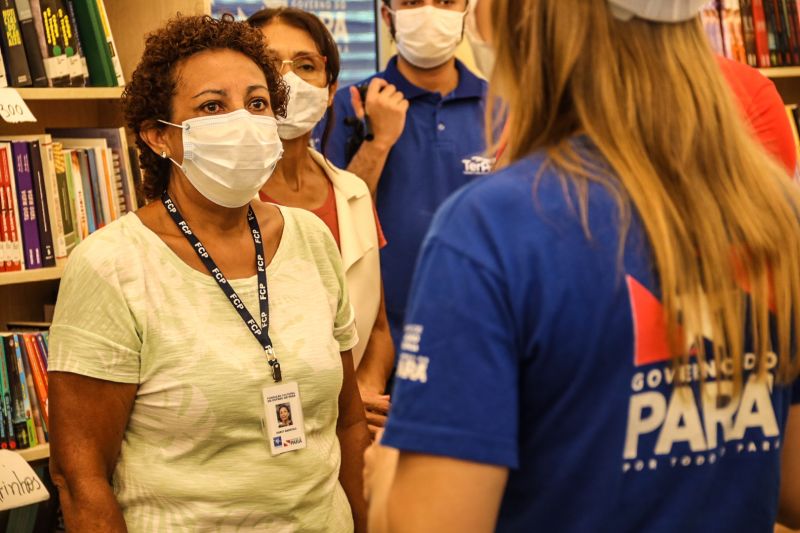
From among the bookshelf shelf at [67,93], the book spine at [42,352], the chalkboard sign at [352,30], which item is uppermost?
the chalkboard sign at [352,30]

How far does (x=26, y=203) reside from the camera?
2.47 m

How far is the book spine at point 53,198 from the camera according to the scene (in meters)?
2.51

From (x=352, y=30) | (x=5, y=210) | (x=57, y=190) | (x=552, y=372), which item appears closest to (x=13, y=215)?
(x=5, y=210)

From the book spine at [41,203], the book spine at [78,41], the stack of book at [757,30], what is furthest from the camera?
the stack of book at [757,30]

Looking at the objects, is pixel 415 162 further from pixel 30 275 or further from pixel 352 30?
pixel 352 30

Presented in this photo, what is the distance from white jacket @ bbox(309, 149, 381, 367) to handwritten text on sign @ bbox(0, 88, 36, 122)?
728mm

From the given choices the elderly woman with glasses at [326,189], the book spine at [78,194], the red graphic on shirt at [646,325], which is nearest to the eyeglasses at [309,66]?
the elderly woman with glasses at [326,189]

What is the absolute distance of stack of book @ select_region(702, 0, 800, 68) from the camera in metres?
3.85

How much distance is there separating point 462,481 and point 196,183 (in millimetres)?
1159

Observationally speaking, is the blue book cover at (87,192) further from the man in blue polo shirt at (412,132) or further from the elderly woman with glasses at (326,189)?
the man in blue polo shirt at (412,132)

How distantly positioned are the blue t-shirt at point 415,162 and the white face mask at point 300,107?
0.34 meters

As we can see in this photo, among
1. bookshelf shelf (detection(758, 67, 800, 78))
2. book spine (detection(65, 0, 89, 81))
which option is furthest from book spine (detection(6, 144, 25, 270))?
bookshelf shelf (detection(758, 67, 800, 78))

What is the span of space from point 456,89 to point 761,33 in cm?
146

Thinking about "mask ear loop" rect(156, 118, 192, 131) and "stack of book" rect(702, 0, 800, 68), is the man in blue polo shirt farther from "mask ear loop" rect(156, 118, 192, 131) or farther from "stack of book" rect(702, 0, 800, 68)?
"stack of book" rect(702, 0, 800, 68)
